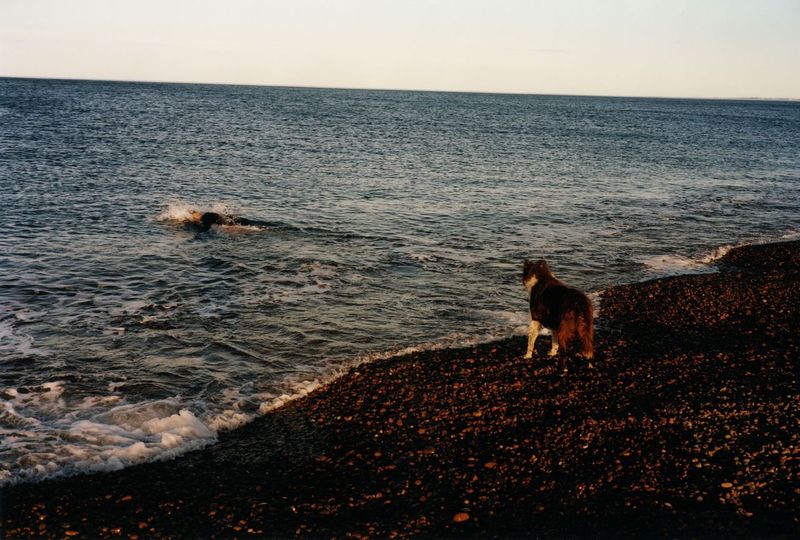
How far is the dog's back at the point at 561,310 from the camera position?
1093 centimetres

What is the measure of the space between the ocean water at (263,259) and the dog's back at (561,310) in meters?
2.61

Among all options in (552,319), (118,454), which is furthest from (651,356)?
(118,454)

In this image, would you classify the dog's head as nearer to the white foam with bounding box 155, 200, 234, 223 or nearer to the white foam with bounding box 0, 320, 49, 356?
the white foam with bounding box 0, 320, 49, 356

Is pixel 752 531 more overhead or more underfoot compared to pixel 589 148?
more underfoot

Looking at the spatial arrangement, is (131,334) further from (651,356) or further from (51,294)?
(651,356)

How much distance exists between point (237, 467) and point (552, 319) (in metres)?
6.52

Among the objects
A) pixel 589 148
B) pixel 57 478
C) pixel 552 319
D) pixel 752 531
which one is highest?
pixel 589 148

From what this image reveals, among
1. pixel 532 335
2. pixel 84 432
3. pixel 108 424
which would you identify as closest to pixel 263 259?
pixel 108 424

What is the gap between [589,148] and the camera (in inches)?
2493

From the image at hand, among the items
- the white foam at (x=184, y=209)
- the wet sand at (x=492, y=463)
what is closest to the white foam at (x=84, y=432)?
the wet sand at (x=492, y=463)

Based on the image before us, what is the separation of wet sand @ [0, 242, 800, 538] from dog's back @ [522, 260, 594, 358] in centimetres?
70

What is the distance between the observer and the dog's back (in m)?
10.9

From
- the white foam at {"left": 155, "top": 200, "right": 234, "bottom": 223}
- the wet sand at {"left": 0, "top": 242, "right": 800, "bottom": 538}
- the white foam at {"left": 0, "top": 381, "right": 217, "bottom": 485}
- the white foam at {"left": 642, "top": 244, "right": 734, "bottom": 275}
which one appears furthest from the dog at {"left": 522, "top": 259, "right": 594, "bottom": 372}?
the white foam at {"left": 155, "top": 200, "right": 234, "bottom": 223}

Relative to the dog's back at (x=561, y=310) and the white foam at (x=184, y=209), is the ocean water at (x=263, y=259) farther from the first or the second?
the dog's back at (x=561, y=310)
